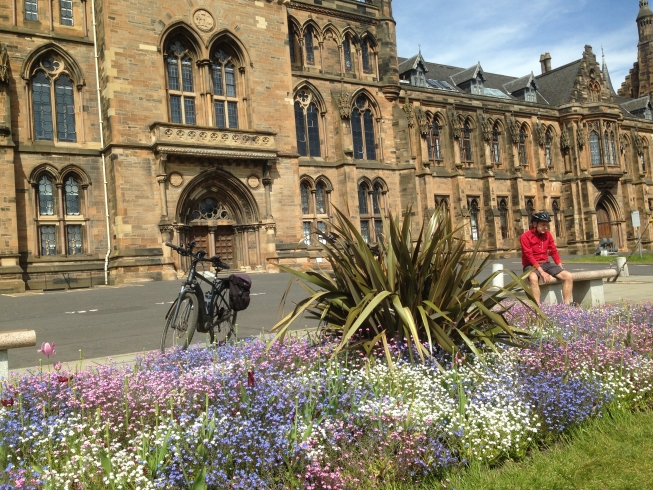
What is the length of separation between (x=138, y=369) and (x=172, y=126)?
19.2 meters

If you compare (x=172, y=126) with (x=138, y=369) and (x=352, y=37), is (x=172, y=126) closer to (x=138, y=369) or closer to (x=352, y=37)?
(x=352, y=37)

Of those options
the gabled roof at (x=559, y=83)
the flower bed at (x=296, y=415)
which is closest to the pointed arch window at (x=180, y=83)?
the flower bed at (x=296, y=415)

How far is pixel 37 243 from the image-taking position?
22172mm

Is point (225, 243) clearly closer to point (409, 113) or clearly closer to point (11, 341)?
point (409, 113)

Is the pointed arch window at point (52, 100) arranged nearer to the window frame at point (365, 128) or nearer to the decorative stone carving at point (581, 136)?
the window frame at point (365, 128)

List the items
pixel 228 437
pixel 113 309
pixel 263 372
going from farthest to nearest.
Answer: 1. pixel 113 309
2. pixel 263 372
3. pixel 228 437

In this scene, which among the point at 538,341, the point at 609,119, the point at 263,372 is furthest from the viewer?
the point at 609,119

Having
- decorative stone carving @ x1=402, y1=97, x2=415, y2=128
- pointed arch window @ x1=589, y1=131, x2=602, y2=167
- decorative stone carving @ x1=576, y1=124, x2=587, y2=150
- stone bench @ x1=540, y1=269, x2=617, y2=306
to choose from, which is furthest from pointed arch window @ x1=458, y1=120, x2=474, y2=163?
stone bench @ x1=540, y1=269, x2=617, y2=306

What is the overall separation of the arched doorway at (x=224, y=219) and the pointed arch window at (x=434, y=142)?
15.0 m

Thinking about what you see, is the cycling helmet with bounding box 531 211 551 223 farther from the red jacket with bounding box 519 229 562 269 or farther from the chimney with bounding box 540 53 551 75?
the chimney with bounding box 540 53 551 75

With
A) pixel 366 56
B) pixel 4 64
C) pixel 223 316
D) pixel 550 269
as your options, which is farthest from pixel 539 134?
pixel 223 316

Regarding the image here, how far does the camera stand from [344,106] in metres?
30.4

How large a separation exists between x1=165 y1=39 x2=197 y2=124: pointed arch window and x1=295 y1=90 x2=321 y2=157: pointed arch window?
621 centimetres

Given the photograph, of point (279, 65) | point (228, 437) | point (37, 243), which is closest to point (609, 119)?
point (279, 65)
